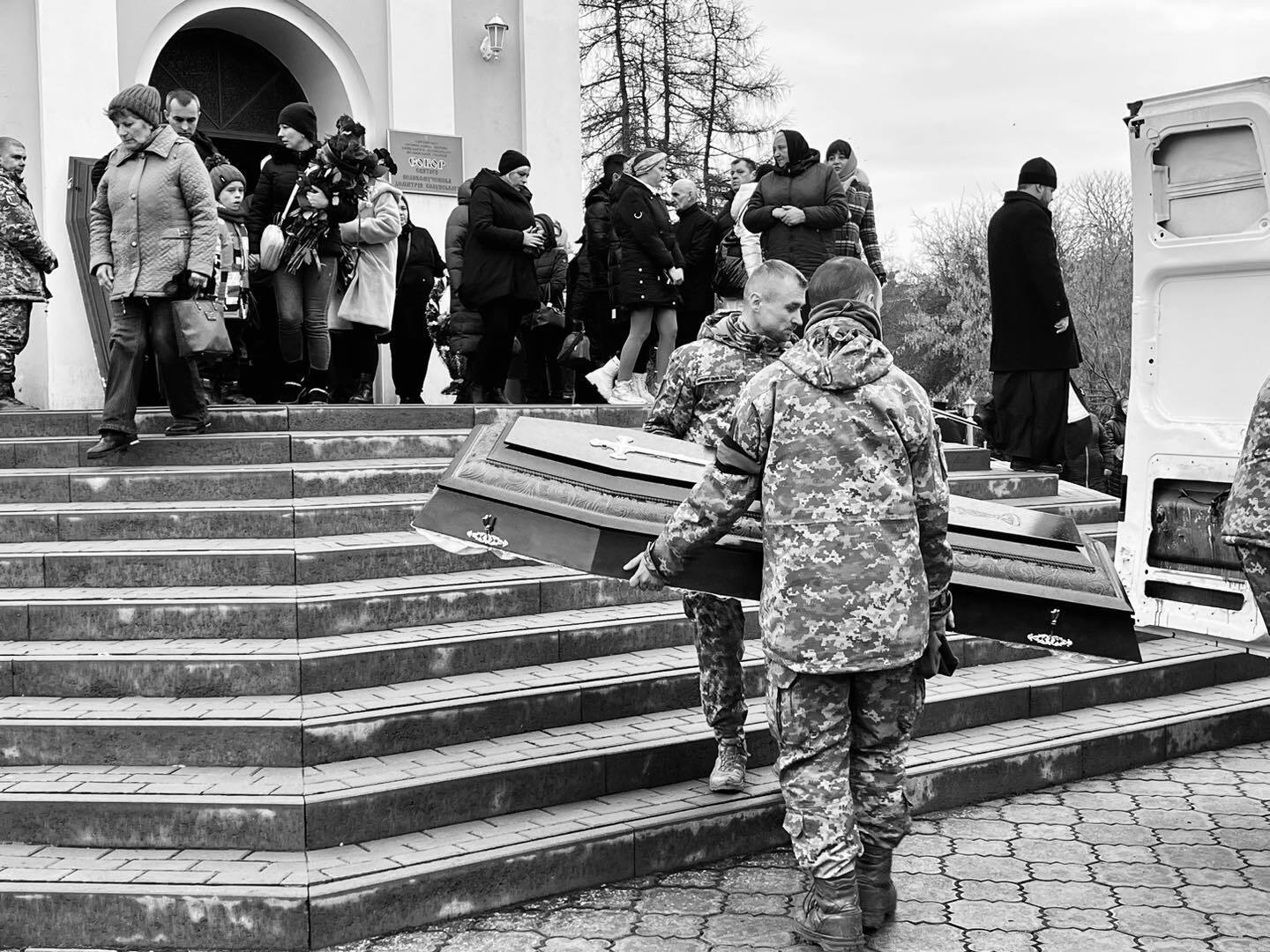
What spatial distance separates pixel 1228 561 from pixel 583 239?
6822 mm

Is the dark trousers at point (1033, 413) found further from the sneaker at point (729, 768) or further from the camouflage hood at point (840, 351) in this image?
the camouflage hood at point (840, 351)

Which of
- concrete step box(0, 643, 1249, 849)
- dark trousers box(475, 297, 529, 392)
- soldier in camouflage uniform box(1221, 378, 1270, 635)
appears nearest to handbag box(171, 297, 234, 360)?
dark trousers box(475, 297, 529, 392)

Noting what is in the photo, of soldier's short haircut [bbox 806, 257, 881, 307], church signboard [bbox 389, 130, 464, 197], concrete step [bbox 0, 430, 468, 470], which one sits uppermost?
church signboard [bbox 389, 130, 464, 197]

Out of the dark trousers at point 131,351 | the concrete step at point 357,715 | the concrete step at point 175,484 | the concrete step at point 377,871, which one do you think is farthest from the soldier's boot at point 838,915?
the dark trousers at point 131,351

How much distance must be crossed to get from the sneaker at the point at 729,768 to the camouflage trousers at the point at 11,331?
609cm

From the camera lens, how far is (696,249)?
32.8 ft

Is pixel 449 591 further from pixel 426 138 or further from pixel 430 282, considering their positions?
pixel 426 138

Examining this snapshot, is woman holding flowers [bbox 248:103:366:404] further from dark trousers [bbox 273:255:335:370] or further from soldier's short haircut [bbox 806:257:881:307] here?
soldier's short haircut [bbox 806:257:881:307]

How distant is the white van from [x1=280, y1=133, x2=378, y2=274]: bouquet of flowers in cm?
508

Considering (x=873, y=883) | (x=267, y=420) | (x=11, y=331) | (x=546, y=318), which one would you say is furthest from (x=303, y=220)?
(x=873, y=883)

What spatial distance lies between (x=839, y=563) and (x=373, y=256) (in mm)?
5887

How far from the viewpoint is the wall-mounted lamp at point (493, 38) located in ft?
41.3

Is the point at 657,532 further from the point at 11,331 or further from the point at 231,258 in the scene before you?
the point at 11,331

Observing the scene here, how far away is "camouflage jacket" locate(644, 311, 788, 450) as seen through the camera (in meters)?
4.79
